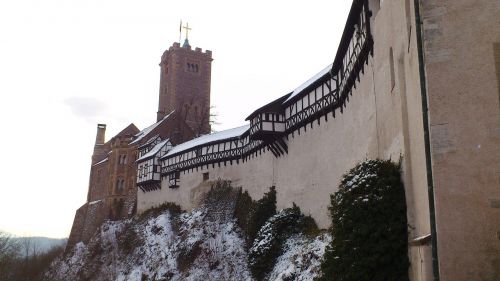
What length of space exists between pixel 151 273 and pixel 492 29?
1175 inches

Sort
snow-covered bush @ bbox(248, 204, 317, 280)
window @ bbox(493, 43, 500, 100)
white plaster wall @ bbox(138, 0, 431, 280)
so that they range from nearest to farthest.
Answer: window @ bbox(493, 43, 500, 100)
white plaster wall @ bbox(138, 0, 431, 280)
snow-covered bush @ bbox(248, 204, 317, 280)

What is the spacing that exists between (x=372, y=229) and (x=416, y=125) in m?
3.17

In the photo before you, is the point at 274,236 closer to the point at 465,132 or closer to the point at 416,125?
the point at 416,125

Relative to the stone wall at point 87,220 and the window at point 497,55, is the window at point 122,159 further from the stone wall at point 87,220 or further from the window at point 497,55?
the window at point 497,55

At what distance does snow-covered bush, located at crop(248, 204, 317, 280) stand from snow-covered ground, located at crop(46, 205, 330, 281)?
2.03ft

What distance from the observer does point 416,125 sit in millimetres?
9766

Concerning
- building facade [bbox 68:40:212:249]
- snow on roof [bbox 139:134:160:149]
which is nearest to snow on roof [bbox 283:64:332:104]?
building facade [bbox 68:40:212:249]

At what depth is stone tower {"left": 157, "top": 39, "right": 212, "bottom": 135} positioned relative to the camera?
61.4 metres

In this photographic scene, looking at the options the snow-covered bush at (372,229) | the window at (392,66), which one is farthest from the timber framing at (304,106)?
the snow-covered bush at (372,229)

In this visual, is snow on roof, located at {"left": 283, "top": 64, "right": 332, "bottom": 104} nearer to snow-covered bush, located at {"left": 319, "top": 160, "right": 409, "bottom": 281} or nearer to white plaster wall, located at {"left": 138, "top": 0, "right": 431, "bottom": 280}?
white plaster wall, located at {"left": 138, "top": 0, "right": 431, "bottom": 280}

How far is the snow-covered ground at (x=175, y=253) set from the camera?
2203 cm

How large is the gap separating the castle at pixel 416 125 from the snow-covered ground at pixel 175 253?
9.63 ft

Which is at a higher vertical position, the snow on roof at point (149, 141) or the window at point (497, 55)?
the snow on roof at point (149, 141)

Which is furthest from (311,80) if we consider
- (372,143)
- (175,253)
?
(175,253)
